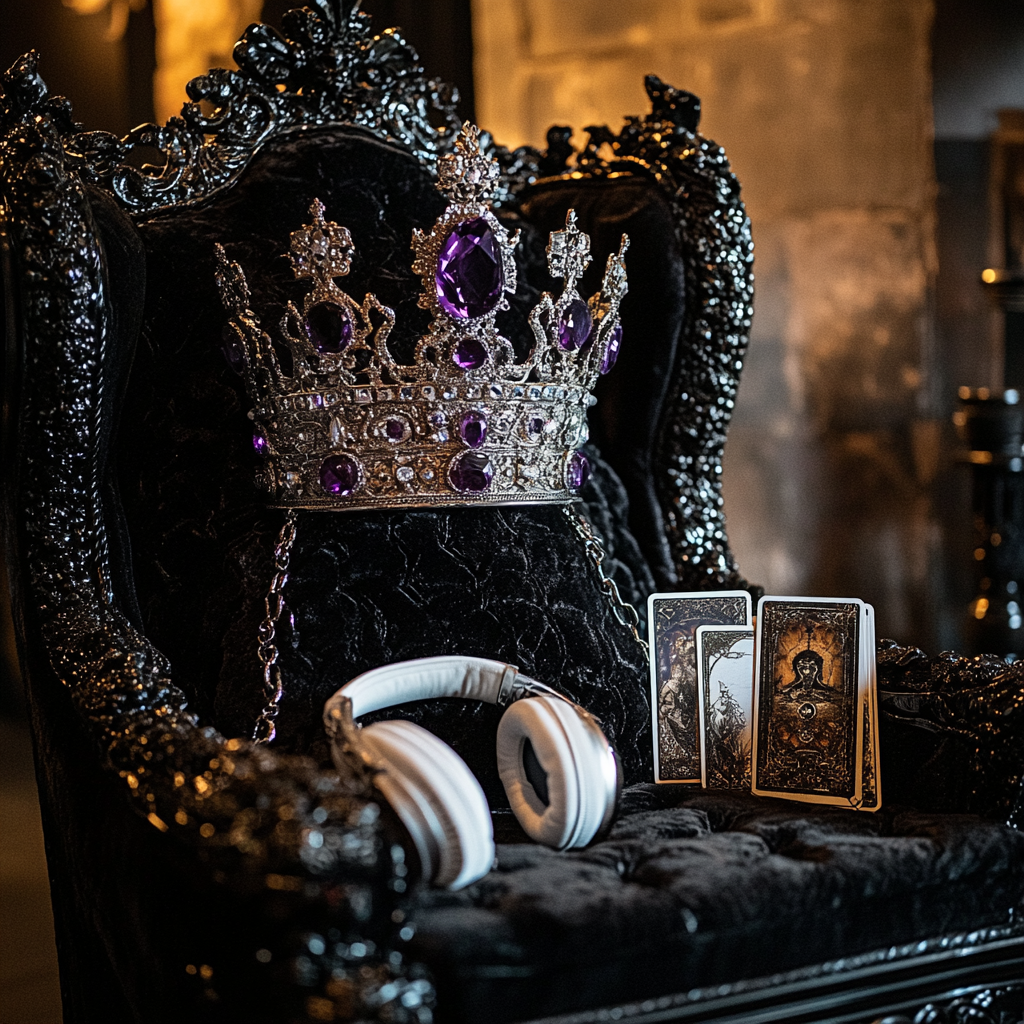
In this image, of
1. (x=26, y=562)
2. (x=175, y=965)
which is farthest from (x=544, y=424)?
(x=175, y=965)

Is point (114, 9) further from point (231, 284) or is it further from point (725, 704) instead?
point (725, 704)

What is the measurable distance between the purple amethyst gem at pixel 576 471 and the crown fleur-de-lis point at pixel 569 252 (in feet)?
0.64

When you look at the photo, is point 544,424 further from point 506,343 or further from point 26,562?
point 26,562

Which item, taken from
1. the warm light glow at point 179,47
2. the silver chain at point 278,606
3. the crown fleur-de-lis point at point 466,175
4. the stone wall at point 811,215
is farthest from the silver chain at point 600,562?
the warm light glow at point 179,47

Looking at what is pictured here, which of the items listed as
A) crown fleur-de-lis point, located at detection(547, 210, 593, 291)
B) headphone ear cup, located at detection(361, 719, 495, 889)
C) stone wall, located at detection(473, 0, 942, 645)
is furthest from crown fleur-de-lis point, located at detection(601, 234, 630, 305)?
stone wall, located at detection(473, 0, 942, 645)

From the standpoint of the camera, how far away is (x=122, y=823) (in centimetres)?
96

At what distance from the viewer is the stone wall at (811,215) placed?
112 inches

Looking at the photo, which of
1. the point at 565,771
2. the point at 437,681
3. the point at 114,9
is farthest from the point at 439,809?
the point at 114,9

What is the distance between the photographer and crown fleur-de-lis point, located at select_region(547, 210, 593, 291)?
130cm

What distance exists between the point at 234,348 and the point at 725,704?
25.8 inches

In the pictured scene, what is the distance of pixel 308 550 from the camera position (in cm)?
125

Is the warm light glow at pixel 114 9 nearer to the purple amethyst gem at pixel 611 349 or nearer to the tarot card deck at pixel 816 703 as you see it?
the purple amethyst gem at pixel 611 349

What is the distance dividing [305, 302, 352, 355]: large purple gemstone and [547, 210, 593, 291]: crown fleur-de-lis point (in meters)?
0.23

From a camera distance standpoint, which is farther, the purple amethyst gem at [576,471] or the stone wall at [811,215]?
the stone wall at [811,215]
